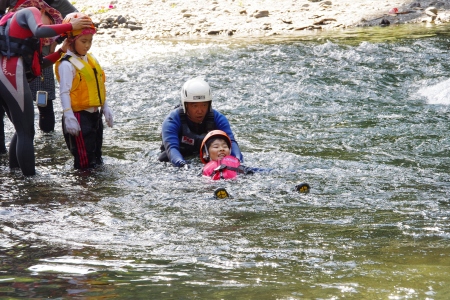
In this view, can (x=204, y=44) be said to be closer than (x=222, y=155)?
No

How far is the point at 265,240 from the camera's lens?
16.4 feet

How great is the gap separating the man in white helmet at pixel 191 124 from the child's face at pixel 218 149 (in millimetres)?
217

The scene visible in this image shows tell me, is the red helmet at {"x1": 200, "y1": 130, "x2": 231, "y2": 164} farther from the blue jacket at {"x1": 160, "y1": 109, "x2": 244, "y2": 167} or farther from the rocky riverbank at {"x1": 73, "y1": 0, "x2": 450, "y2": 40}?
the rocky riverbank at {"x1": 73, "y1": 0, "x2": 450, "y2": 40}

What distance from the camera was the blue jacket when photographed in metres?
8.00

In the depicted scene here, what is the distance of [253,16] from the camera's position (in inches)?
750

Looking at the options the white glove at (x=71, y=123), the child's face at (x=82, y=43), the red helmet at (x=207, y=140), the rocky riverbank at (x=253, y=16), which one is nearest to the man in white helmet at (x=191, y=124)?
the red helmet at (x=207, y=140)

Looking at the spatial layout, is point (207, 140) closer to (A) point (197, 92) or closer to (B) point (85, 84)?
(A) point (197, 92)

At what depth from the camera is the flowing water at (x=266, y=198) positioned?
4129mm

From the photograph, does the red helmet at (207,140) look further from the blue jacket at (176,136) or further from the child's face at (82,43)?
the child's face at (82,43)

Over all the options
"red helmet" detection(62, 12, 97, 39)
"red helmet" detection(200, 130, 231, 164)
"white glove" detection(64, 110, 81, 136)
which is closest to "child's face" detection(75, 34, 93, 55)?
"red helmet" detection(62, 12, 97, 39)

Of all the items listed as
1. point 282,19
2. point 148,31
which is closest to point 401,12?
point 282,19

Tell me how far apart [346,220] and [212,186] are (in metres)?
1.97

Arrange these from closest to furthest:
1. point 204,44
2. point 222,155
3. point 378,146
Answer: point 222,155 → point 378,146 → point 204,44

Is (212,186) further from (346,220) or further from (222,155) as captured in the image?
(346,220)
